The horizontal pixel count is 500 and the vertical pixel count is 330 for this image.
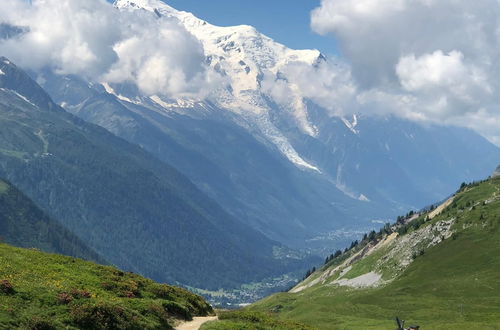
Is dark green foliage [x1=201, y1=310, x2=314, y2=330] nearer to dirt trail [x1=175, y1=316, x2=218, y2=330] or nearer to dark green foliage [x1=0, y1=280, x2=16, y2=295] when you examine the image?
dirt trail [x1=175, y1=316, x2=218, y2=330]

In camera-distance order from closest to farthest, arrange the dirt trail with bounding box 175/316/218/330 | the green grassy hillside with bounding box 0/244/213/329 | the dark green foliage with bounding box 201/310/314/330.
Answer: the green grassy hillside with bounding box 0/244/213/329 < the dark green foliage with bounding box 201/310/314/330 < the dirt trail with bounding box 175/316/218/330

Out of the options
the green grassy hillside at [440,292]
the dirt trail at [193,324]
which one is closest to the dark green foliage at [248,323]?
the dirt trail at [193,324]

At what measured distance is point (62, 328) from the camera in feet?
140

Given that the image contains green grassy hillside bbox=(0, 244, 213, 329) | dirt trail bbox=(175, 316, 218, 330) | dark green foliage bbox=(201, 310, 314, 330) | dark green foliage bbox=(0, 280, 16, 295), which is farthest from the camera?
dirt trail bbox=(175, 316, 218, 330)

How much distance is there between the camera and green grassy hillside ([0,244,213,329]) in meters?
44.0

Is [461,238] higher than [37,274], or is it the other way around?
[461,238]

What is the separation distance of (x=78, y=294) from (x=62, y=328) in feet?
22.2

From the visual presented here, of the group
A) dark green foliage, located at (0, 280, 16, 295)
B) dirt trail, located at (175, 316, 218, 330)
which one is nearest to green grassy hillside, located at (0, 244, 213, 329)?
dark green foliage, located at (0, 280, 16, 295)

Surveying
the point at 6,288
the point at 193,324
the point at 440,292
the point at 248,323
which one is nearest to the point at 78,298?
the point at 6,288

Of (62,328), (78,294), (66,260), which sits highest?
(66,260)

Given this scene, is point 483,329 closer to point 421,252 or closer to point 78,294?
point 78,294

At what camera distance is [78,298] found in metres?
48.8

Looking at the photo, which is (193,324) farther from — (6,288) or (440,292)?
(440,292)

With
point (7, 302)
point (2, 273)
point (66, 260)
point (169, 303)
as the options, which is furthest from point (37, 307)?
point (66, 260)
